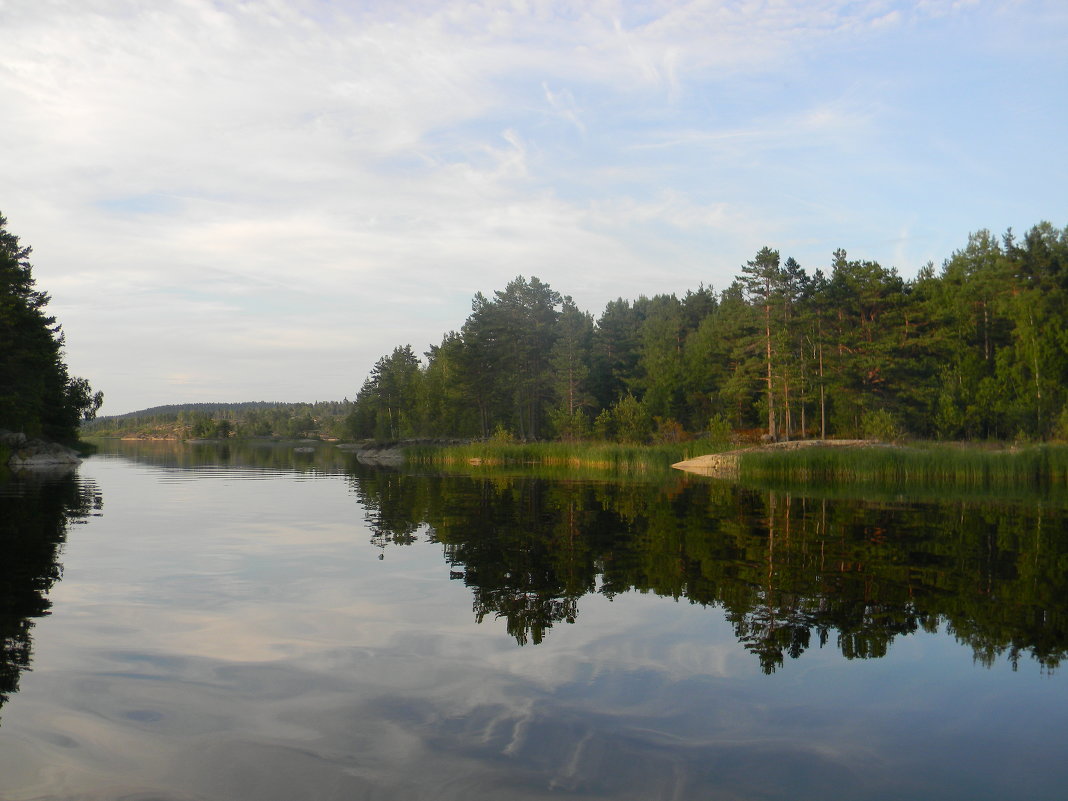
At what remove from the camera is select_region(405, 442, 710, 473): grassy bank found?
140 ft

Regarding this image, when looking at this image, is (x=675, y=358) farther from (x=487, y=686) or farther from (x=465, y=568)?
(x=487, y=686)

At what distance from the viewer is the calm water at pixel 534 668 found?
4.70 metres

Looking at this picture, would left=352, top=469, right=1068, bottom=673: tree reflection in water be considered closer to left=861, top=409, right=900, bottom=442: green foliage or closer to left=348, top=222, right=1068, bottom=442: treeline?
left=861, top=409, right=900, bottom=442: green foliage

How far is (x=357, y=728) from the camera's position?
5379 millimetres

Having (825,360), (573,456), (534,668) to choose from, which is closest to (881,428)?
(825,360)

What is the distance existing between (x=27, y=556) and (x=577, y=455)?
35873 mm

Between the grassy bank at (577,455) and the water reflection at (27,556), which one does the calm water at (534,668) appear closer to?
the water reflection at (27,556)

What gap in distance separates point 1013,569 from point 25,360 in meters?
54.5

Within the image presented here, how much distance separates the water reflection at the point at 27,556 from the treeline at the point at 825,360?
38536 mm

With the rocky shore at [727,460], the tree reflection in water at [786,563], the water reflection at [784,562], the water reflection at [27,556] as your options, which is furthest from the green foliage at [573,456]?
the water reflection at [27,556]

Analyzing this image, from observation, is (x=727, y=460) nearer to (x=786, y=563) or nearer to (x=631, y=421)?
(x=631, y=421)

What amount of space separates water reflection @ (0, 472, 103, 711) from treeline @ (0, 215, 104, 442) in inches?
768

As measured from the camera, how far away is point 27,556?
494 inches

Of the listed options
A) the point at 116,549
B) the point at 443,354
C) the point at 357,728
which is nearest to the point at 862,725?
the point at 357,728
